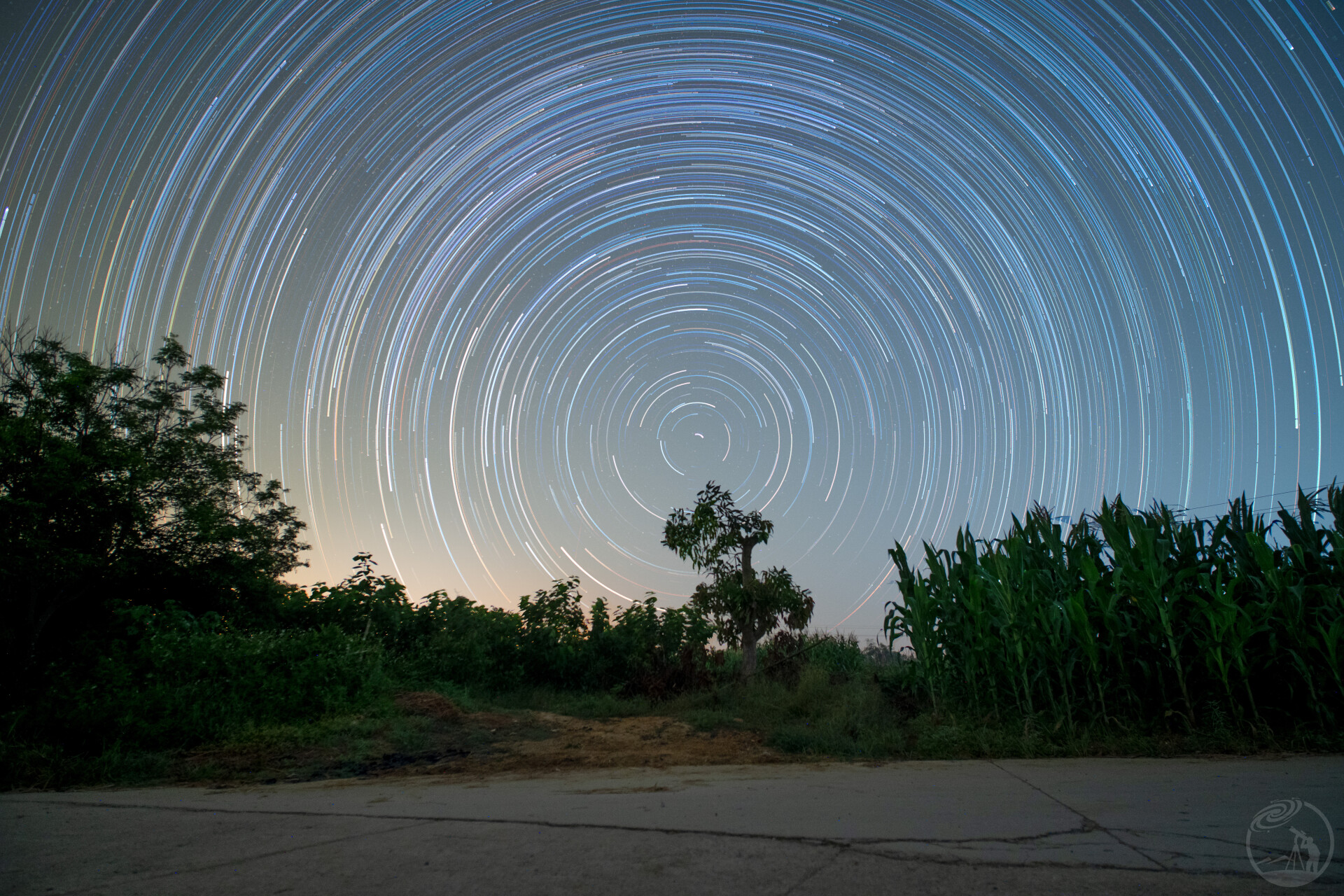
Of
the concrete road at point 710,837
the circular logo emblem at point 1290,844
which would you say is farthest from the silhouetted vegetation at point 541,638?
the circular logo emblem at point 1290,844

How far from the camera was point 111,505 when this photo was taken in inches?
585

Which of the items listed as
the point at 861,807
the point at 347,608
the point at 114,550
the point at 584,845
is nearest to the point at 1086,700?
the point at 861,807

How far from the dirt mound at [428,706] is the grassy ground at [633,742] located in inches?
2.3

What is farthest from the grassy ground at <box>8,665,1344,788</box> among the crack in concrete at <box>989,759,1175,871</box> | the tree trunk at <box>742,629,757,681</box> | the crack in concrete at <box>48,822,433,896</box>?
the tree trunk at <box>742,629,757,681</box>

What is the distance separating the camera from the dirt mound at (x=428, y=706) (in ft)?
40.5

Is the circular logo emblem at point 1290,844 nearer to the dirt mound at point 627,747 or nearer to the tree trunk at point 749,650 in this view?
the dirt mound at point 627,747

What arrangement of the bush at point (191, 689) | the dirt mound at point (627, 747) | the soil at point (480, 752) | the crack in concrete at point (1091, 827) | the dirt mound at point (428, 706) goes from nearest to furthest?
1. the crack in concrete at point (1091, 827)
2. the soil at point (480, 752)
3. the dirt mound at point (627, 747)
4. the bush at point (191, 689)
5. the dirt mound at point (428, 706)

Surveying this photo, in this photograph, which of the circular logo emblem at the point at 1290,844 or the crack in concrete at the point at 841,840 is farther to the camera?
the crack in concrete at the point at 841,840

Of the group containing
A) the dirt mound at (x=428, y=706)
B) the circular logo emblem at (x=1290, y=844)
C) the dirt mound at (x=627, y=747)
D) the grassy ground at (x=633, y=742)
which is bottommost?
the dirt mound at (x=627, y=747)

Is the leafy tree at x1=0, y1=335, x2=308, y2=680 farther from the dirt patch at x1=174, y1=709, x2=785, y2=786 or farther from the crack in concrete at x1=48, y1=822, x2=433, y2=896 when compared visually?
the crack in concrete at x1=48, y1=822, x2=433, y2=896

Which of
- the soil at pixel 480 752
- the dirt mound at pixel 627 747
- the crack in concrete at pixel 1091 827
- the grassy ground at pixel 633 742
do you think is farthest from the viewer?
the dirt mound at pixel 627 747

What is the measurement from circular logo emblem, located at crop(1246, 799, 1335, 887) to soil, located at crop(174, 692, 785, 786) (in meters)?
5.12

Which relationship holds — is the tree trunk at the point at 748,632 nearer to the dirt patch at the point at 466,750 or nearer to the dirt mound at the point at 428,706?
the dirt patch at the point at 466,750

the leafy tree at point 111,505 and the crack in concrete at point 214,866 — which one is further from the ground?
the leafy tree at point 111,505
